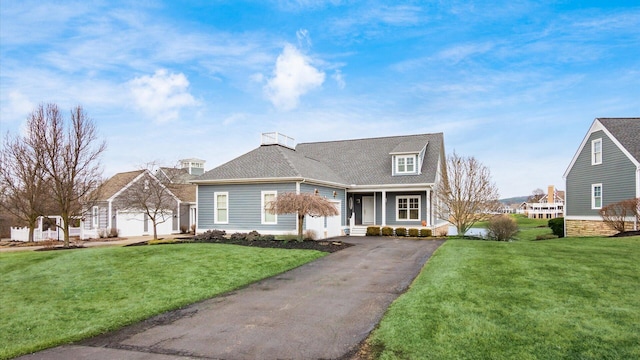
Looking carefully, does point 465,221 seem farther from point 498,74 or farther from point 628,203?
point 498,74

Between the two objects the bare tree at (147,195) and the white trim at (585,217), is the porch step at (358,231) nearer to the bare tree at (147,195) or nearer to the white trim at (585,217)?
the bare tree at (147,195)

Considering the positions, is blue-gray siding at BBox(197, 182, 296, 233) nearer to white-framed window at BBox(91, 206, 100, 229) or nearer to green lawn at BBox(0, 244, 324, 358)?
green lawn at BBox(0, 244, 324, 358)

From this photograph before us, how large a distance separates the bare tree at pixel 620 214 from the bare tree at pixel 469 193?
210 inches

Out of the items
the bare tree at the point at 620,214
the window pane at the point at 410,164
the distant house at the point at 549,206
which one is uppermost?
the window pane at the point at 410,164

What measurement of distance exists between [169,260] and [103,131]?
11.5 m

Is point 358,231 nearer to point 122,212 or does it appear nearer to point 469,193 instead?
point 469,193

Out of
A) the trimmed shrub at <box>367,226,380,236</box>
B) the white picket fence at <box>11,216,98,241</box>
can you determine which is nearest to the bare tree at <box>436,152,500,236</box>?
the trimmed shrub at <box>367,226,380,236</box>

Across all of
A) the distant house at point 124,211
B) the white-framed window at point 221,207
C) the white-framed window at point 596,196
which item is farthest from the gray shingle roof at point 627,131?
the distant house at point 124,211

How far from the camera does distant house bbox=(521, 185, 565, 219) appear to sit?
76.0 metres

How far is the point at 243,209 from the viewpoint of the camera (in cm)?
2152

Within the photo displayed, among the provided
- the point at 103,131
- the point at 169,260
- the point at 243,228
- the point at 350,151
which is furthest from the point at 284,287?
the point at 350,151

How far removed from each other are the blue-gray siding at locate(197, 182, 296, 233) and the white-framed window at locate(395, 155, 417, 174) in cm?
864

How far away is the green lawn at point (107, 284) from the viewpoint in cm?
722

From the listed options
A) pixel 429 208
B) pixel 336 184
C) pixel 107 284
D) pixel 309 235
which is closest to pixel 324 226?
pixel 336 184
